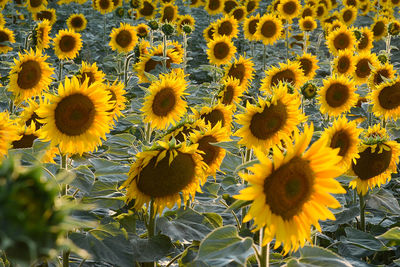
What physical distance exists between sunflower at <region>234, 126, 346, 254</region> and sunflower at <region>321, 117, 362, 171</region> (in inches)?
45.1

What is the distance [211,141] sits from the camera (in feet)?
7.11

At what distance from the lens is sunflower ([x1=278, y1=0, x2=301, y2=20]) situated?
302 inches

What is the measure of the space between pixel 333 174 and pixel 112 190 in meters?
1.00

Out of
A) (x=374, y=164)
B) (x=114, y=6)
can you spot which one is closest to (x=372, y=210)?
(x=374, y=164)

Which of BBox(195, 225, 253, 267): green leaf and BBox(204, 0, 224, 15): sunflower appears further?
BBox(204, 0, 224, 15): sunflower

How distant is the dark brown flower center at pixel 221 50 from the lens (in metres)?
5.11

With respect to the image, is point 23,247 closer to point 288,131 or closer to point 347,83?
point 288,131

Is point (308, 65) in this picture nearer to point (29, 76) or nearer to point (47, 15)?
point (29, 76)

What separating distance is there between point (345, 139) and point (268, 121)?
1.71ft

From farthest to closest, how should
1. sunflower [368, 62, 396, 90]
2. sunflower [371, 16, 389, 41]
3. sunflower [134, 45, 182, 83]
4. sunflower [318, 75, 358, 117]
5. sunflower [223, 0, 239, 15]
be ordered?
sunflower [223, 0, 239, 15] < sunflower [371, 16, 389, 41] < sunflower [134, 45, 182, 83] < sunflower [368, 62, 396, 90] < sunflower [318, 75, 358, 117]

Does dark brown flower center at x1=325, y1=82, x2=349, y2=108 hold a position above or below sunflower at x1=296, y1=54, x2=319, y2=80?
below

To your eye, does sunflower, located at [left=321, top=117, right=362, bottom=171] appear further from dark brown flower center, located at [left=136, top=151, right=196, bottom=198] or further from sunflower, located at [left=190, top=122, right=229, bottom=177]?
dark brown flower center, located at [left=136, top=151, right=196, bottom=198]

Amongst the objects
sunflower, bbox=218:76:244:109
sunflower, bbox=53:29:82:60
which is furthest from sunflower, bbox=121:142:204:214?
sunflower, bbox=53:29:82:60

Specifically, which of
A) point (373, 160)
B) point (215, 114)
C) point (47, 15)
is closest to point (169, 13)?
point (47, 15)
